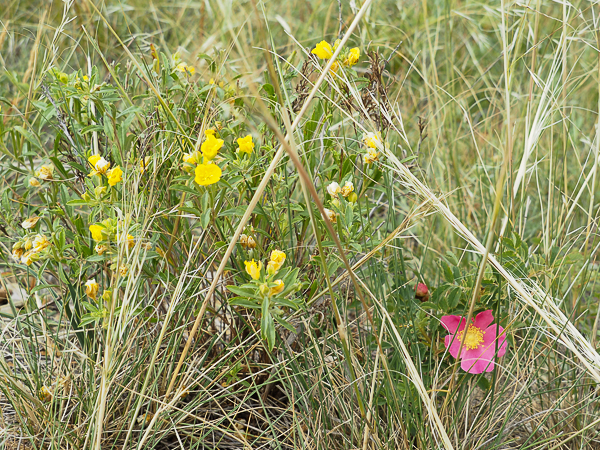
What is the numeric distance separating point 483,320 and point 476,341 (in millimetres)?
59

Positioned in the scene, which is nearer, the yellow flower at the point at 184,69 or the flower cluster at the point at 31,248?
the flower cluster at the point at 31,248

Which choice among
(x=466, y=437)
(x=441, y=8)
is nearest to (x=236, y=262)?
(x=466, y=437)

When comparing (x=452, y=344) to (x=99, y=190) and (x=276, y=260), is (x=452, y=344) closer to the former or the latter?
(x=276, y=260)

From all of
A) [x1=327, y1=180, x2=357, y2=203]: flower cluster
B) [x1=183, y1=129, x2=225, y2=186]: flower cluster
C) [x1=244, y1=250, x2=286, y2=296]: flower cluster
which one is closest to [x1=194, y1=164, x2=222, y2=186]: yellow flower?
[x1=183, y1=129, x2=225, y2=186]: flower cluster

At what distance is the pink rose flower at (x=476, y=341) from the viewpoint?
1089 mm

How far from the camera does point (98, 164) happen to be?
41.7 inches

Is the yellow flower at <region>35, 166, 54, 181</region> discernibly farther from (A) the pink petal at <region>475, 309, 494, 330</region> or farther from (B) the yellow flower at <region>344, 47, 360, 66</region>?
(A) the pink petal at <region>475, 309, 494, 330</region>

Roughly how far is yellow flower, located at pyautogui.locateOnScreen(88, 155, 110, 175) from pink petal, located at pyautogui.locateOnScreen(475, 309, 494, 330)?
832mm

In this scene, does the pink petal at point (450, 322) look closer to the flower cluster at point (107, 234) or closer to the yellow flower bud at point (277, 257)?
the yellow flower bud at point (277, 257)

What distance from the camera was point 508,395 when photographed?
3.99 feet

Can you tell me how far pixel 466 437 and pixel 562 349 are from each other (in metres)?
0.49

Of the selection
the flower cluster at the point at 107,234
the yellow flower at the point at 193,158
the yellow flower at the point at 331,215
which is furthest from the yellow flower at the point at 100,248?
the yellow flower at the point at 331,215

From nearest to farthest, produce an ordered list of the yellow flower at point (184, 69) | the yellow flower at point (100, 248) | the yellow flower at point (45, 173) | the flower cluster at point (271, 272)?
the flower cluster at point (271, 272), the yellow flower at point (100, 248), the yellow flower at point (45, 173), the yellow flower at point (184, 69)

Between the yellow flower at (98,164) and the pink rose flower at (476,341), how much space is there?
747 mm
